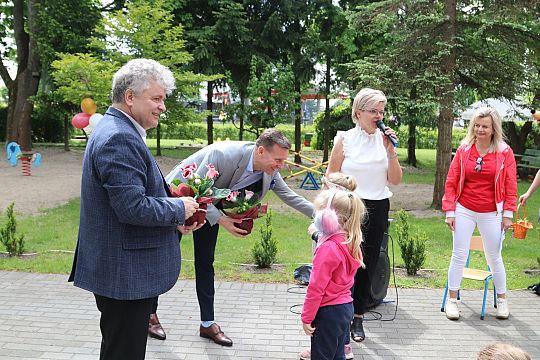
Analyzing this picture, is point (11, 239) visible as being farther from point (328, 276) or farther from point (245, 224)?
point (328, 276)

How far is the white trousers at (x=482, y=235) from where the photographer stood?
451 centimetres

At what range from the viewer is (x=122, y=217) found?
228 cm

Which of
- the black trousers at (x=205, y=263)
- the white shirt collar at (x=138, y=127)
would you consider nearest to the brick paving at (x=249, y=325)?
the black trousers at (x=205, y=263)

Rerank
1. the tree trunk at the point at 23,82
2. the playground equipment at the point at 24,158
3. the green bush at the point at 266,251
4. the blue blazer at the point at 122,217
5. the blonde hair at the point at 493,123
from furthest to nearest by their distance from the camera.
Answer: the tree trunk at the point at 23,82
the playground equipment at the point at 24,158
the green bush at the point at 266,251
the blonde hair at the point at 493,123
the blue blazer at the point at 122,217

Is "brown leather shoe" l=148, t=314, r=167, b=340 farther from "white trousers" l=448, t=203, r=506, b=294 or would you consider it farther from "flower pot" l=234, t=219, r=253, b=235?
"white trousers" l=448, t=203, r=506, b=294

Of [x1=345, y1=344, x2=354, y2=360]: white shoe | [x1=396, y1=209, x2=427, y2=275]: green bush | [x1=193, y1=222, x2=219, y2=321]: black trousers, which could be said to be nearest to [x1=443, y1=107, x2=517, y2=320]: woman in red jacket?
[x1=396, y1=209, x2=427, y2=275]: green bush

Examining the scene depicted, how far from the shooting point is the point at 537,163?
1733 centimetres

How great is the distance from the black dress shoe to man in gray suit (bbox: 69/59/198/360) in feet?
6.89

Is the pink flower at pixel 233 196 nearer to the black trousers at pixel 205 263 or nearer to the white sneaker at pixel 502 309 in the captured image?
the black trousers at pixel 205 263

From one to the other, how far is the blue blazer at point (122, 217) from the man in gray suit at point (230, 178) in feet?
2.92

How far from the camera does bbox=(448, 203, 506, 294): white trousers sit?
14.8 ft

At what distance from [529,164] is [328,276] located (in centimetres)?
1713

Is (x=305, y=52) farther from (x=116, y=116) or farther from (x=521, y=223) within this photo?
(x=116, y=116)

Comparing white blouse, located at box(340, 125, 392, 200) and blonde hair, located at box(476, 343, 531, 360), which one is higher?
white blouse, located at box(340, 125, 392, 200)
